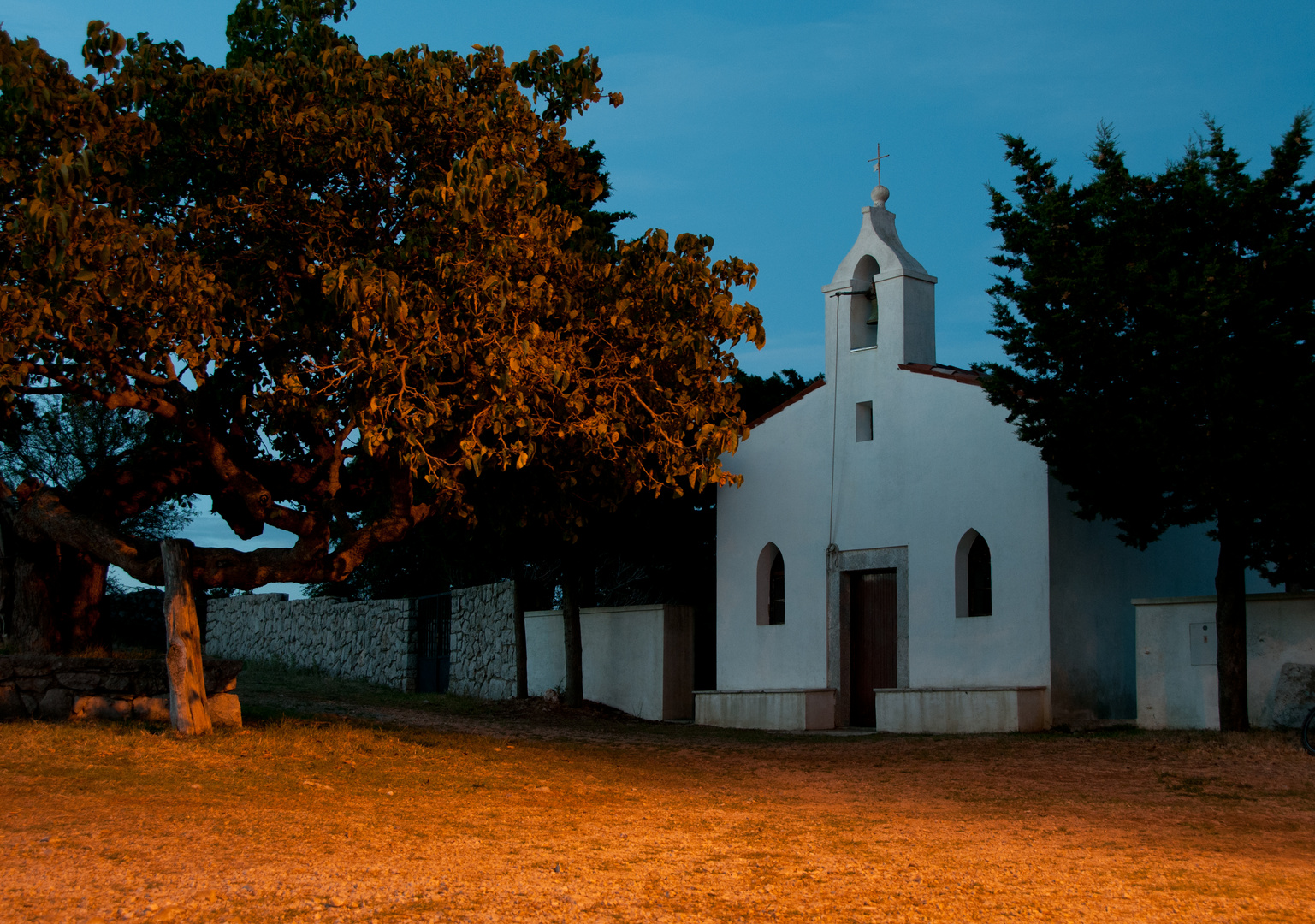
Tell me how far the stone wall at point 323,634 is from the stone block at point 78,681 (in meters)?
11.3

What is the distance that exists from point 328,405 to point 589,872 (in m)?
6.92

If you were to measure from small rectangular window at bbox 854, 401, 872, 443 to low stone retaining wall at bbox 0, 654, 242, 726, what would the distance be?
361 inches

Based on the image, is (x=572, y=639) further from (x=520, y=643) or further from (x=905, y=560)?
(x=905, y=560)

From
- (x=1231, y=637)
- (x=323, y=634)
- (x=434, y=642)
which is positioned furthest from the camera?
(x=323, y=634)

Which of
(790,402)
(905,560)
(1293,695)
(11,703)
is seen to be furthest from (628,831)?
(790,402)

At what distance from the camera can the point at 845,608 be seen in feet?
53.2

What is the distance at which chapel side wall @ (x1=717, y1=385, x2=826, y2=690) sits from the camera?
54.2 feet

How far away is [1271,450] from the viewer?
10961mm

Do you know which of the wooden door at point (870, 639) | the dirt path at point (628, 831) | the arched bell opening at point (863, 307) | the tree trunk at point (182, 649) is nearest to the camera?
the dirt path at point (628, 831)

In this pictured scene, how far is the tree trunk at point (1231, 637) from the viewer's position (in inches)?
478

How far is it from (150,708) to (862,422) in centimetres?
1017

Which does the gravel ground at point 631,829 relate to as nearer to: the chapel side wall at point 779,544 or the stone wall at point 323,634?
the chapel side wall at point 779,544

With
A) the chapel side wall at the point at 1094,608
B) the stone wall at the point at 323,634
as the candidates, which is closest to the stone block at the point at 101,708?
the chapel side wall at the point at 1094,608

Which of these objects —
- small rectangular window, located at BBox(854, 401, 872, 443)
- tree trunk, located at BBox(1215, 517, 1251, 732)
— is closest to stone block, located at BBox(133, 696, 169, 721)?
small rectangular window, located at BBox(854, 401, 872, 443)
